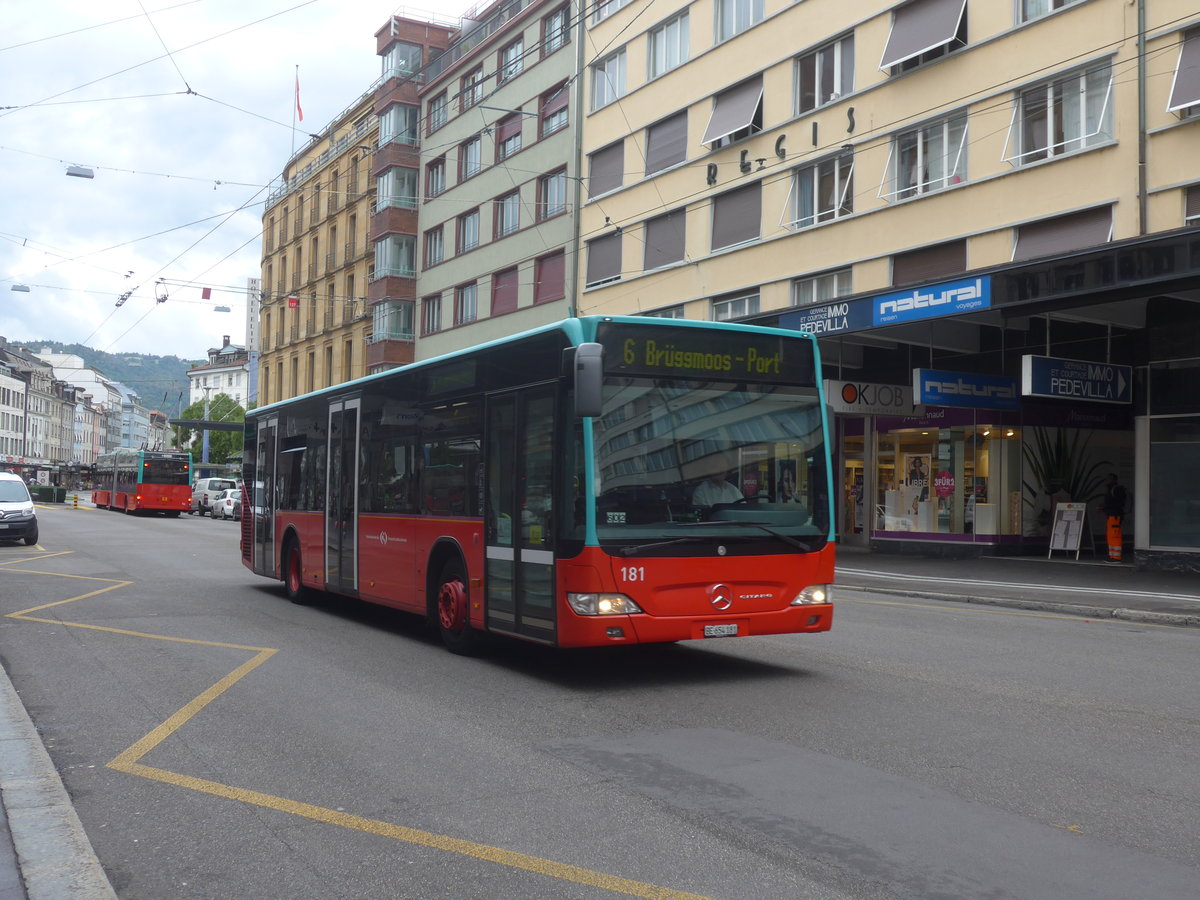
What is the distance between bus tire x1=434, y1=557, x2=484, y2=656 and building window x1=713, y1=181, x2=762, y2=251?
2120 cm

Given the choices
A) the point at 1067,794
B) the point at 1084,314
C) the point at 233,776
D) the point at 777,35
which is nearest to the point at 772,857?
the point at 1067,794

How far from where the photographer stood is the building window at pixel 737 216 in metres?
30.0

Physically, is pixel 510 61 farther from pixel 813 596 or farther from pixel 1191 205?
pixel 813 596

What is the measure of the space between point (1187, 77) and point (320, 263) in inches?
1840

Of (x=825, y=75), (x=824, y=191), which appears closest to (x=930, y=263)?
(x=824, y=191)

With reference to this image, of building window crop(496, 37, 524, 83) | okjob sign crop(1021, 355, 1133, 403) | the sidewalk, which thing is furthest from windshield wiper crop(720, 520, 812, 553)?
Answer: building window crop(496, 37, 524, 83)

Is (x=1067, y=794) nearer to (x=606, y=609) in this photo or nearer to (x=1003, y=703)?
(x=1003, y=703)

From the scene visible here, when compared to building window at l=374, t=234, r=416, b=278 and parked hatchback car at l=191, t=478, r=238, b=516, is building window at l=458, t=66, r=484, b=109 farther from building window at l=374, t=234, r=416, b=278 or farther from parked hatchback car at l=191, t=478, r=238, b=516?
parked hatchback car at l=191, t=478, r=238, b=516

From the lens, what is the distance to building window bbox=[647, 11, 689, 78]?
33.0 meters

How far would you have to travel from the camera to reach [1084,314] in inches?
851

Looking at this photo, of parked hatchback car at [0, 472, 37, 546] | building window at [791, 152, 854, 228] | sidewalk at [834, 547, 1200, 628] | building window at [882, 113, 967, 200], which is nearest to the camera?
sidewalk at [834, 547, 1200, 628]

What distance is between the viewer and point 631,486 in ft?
27.6

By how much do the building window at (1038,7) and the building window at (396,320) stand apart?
98.8ft

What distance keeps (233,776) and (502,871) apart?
2.10 m
